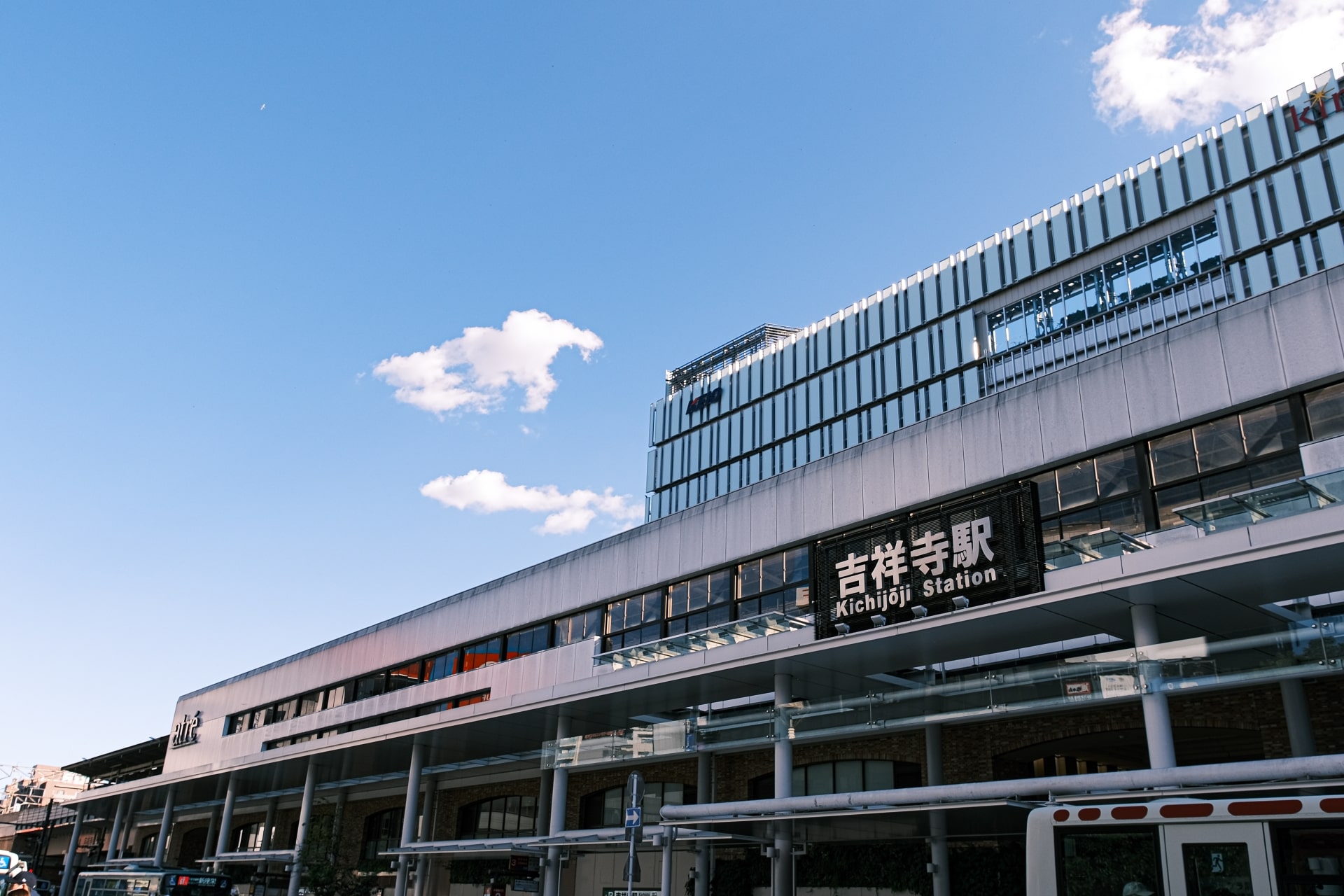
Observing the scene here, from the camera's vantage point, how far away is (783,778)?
2053 centimetres

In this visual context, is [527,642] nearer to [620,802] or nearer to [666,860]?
[620,802]

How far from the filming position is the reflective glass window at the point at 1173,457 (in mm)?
18938

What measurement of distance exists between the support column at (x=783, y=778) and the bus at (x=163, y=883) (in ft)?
76.0

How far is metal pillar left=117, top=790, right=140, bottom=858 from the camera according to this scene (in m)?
56.1

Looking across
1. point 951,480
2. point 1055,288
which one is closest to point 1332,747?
point 951,480

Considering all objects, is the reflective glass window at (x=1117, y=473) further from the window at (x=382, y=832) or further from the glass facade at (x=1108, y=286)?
the glass facade at (x=1108, y=286)

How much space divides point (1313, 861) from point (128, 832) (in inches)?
2543

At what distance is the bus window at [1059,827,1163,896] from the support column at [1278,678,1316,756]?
678cm

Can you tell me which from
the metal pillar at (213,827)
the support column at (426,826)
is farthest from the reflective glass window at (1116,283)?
the metal pillar at (213,827)

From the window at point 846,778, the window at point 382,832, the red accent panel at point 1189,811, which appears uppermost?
the window at point 846,778

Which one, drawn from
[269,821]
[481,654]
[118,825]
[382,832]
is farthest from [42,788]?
[481,654]

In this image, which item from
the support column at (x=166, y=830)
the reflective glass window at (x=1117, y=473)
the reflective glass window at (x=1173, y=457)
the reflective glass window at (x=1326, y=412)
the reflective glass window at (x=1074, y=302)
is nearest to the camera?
the reflective glass window at (x=1326, y=412)

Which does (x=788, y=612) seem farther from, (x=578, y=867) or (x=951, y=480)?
(x=578, y=867)

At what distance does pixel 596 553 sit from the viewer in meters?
31.3
